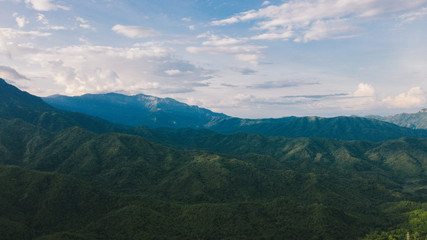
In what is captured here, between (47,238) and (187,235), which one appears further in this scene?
(187,235)

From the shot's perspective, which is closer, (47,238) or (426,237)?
(47,238)

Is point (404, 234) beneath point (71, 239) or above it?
beneath

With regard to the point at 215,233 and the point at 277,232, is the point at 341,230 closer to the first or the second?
the point at 277,232

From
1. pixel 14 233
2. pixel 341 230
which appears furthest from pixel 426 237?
pixel 14 233

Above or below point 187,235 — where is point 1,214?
above

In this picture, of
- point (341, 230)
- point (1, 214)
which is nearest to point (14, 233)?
point (1, 214)

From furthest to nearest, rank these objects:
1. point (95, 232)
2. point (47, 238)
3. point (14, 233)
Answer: point (95, 232)
point (14, 233)
point (47, 238)

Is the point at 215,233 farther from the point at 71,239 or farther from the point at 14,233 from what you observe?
the point at 14,233

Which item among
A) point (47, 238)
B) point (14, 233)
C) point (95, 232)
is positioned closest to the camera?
point (47, 238)
